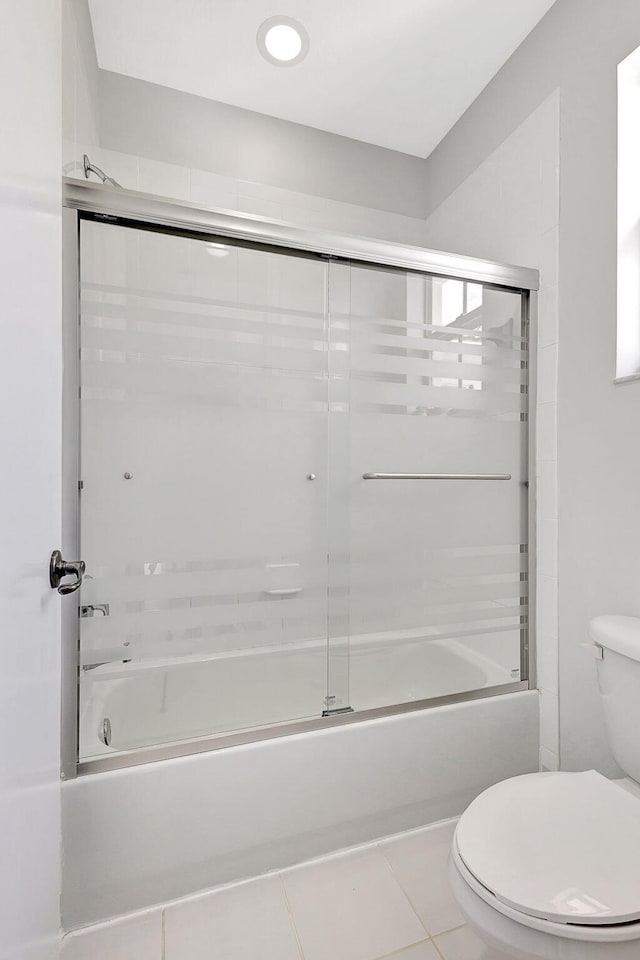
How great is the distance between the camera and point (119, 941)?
1101mm

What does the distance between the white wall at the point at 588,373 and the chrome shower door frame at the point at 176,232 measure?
0.22m

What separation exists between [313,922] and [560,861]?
0.67 m

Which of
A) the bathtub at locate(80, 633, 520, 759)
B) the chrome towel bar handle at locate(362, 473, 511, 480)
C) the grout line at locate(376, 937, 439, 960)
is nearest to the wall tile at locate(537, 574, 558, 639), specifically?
the bathtub at locate(80, 633, 520, 759)

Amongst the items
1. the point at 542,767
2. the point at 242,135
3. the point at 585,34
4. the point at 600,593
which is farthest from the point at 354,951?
the point at 242,135

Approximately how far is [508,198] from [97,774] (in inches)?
86.1

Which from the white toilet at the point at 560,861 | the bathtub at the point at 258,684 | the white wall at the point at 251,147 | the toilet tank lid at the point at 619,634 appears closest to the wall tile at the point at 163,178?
the white wall at the point at 251,147

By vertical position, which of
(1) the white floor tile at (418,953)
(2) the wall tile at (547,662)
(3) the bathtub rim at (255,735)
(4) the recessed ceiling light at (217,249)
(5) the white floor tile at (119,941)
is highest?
(4) the recessed ceiling light at (217,249)

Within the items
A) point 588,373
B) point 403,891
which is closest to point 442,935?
point 403,891

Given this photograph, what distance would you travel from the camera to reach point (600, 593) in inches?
54.1

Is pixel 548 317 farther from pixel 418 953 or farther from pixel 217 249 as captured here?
pixel 418 953

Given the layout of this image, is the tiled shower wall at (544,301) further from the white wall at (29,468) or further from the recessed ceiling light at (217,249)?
the white wall at (29,468)

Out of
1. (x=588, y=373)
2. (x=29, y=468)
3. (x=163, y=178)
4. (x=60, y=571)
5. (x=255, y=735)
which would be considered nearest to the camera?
(x=29, y=468)

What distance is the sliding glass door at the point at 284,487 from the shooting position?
47.5 inches

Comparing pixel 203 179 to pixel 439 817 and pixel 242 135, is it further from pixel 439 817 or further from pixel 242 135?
pixel 439 817
